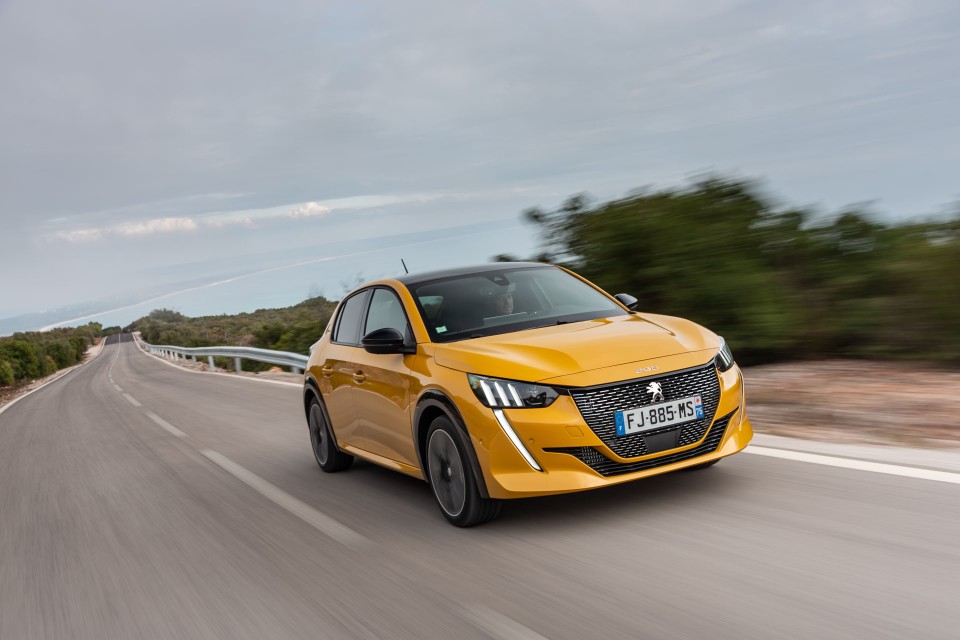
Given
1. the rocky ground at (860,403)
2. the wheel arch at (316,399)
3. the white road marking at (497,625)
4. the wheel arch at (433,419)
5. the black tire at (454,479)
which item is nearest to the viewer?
the white road marking at (497,625)

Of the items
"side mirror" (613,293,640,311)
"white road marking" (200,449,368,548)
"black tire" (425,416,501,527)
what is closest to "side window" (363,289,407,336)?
"black tire" (425,416,501,527)

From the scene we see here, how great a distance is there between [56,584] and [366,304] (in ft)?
9.32

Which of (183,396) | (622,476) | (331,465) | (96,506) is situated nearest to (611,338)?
(622,476)

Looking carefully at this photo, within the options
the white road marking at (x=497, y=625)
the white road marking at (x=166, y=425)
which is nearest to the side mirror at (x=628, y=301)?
the white road marking at (x=497, y=625)

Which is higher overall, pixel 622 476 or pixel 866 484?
pixel 622 476

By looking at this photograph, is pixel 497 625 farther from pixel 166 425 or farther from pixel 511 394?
pixel 166 425

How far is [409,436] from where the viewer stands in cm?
574

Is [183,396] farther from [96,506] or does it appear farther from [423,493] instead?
[423,493]

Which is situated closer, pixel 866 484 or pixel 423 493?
pixel 866 484

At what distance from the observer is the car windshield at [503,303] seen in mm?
5805

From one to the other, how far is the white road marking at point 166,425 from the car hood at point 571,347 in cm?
742

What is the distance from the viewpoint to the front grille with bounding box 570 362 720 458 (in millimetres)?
4688

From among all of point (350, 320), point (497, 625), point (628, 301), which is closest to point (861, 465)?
point (628, 301)

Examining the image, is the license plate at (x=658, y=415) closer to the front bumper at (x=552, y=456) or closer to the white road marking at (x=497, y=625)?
the front bumper at (x=552, y=456)
